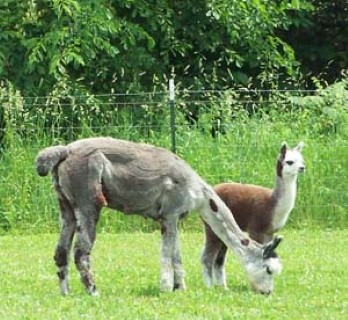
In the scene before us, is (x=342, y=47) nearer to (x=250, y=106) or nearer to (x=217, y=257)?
(x=250, y=106)

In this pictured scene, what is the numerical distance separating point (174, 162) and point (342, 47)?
15.4 metres

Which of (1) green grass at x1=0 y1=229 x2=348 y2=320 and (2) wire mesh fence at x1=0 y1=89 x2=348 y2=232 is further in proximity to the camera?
(2) wire mesh fence at x1=0 y1=89 x2=348 y2=232

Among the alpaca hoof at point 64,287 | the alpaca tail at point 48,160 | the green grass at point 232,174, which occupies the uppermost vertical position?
the alpaca tail at point 48,160

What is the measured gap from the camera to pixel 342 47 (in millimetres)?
25344

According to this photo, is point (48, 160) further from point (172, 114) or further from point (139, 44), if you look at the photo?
point (139, 44)

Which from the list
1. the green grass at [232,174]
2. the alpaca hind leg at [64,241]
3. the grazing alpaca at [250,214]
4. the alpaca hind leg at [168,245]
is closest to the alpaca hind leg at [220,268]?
the grazing alpaca at [250,214]

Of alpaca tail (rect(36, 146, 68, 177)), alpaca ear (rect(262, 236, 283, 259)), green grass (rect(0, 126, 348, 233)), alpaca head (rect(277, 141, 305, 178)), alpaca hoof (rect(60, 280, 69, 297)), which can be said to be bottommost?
green grass (rect(0, 126, 348, 233))

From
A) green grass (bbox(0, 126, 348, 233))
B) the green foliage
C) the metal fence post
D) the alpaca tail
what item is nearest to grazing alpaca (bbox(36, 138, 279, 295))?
the alpaca tail

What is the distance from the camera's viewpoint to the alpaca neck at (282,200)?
11.6 m

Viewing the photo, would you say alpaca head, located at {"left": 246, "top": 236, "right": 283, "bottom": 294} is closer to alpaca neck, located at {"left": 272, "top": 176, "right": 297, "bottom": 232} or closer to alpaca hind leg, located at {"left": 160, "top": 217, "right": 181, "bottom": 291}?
alpaca hind leg, located at {"left": 160, "top": 217, "right": 181, "bottom": 291}

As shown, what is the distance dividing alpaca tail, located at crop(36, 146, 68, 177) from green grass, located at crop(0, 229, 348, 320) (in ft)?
3.58

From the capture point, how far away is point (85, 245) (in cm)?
1002

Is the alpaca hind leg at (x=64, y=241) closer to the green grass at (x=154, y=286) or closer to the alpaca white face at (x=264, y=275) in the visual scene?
the green grass at (x=154, y=286)

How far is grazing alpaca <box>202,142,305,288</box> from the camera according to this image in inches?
435
